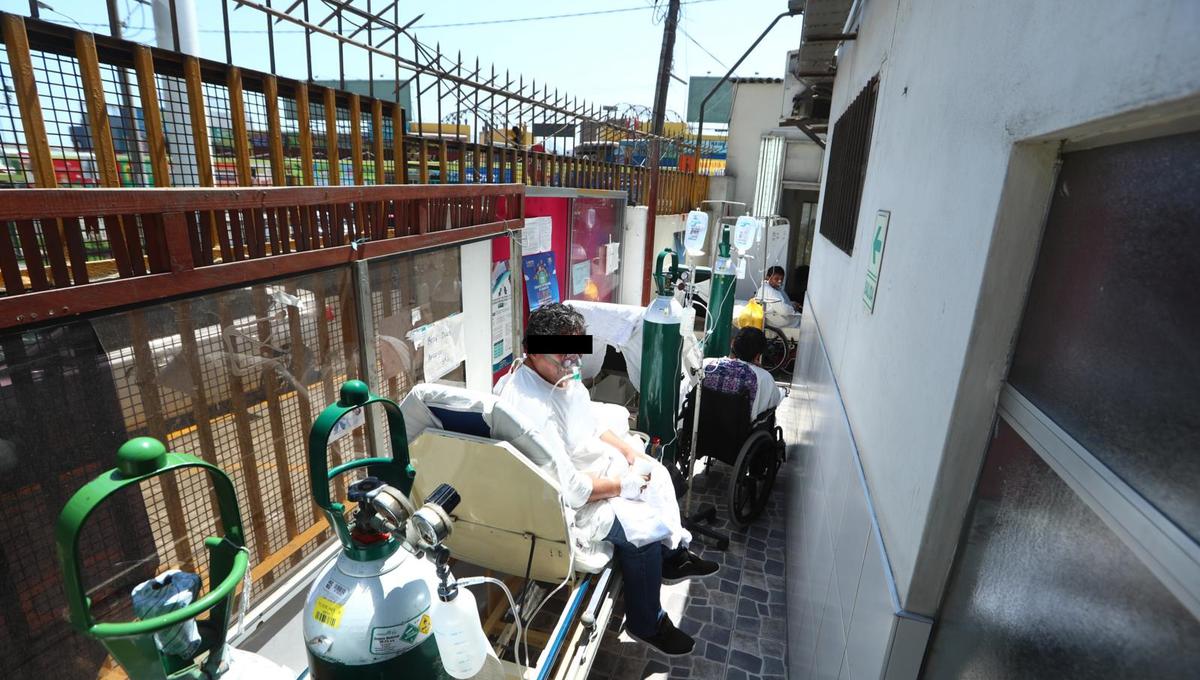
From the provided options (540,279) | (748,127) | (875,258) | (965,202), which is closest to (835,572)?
(875,258)

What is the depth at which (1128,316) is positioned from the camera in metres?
0.84

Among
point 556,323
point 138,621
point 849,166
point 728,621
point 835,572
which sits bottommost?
point 728,621

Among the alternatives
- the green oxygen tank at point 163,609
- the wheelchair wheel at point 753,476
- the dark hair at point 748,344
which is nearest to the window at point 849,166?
the wheelchair wheel at point 753,476

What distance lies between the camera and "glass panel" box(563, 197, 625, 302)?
5.96 meters

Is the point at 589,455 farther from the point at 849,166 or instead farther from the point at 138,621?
the point at 849,166

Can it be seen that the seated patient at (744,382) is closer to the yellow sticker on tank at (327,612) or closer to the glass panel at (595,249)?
the glass panel at (595,249)

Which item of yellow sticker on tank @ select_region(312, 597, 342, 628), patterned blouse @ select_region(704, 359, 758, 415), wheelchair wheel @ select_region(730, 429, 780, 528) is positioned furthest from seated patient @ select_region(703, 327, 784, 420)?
yellow sticker on tank @ select_region(312, 597, 342, 628)

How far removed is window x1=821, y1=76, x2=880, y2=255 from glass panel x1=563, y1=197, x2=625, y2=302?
2475 mm

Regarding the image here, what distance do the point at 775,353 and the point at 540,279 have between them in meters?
4.30

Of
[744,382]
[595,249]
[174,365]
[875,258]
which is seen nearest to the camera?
[174,365]

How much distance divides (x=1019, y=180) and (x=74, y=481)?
241 cm

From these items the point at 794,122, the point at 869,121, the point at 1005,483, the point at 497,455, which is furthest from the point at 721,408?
the point at 794,122

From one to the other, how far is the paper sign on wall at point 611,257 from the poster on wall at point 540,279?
1778mm

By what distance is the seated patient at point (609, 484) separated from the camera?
2645mm
